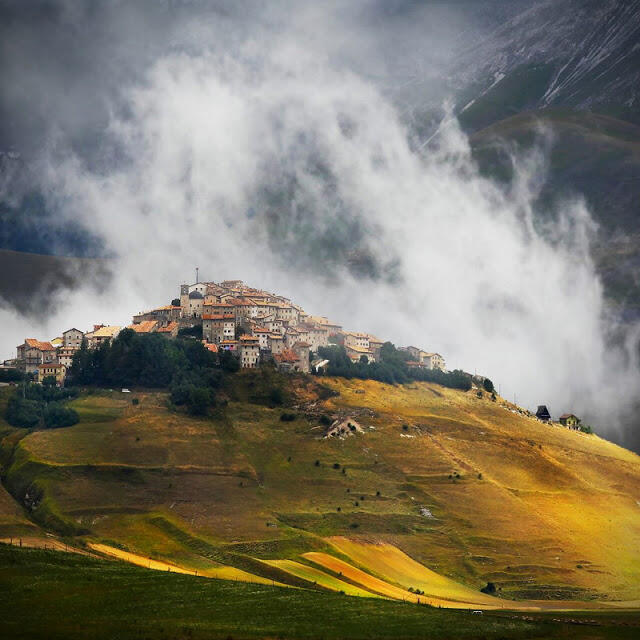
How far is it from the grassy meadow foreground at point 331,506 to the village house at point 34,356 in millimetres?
19605

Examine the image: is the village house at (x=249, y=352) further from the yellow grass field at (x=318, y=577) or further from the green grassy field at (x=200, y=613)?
the green grassy field at (x=200, y=613)

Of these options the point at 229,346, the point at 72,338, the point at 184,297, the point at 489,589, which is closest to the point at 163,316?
the point at 184,297

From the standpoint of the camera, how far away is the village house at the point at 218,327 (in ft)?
605

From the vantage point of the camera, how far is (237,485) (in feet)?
435

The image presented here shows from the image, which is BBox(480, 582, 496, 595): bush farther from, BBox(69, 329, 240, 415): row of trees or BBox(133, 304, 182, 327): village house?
BBox(133, 304, 182, 327): village house

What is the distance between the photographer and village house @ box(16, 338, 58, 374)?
17750 cm

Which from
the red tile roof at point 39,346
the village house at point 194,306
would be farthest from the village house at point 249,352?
the red tile roof at point 39,346

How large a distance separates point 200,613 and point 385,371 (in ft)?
367

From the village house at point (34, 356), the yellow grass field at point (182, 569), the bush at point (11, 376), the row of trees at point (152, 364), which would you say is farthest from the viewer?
the village house at point (34, 356)

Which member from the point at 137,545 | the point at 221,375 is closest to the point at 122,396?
the point at 221,375

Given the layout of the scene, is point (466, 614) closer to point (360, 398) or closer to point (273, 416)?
Result: point (273, 416)

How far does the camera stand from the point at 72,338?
193 meters

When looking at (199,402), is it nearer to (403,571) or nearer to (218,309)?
(218,309)

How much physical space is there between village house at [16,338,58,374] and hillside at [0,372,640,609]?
2026cm
